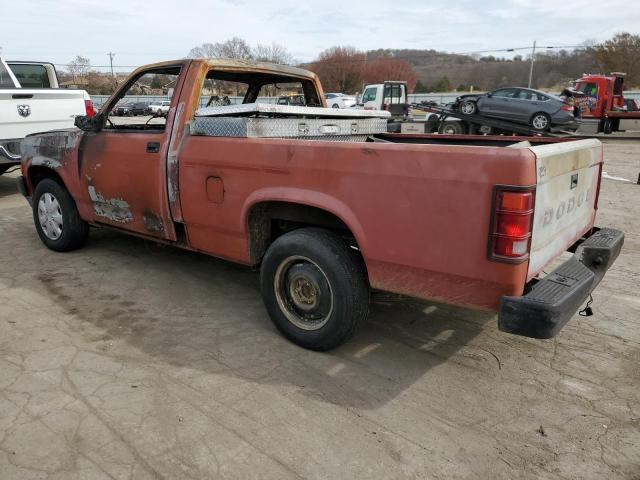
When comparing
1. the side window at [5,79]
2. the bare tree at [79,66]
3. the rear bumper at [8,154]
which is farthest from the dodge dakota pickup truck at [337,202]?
the bare tree at [79,66]

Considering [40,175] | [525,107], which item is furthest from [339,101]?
[40,175]

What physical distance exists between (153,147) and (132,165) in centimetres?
33

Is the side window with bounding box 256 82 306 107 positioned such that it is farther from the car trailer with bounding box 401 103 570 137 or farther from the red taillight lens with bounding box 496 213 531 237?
the car trailer with bounding box 401 103 570 137

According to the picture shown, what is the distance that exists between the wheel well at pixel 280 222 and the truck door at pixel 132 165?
84 centimetres

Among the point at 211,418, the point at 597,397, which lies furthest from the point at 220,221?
the point at 597,397

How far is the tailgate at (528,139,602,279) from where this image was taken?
254 centimetres

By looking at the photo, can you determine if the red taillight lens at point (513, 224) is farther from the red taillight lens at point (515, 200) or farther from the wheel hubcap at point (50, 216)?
the wheel hubcap at point (50, 216)

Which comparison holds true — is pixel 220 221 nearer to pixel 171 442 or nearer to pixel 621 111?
pixel 171 442

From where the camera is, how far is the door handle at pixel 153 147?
154 inches

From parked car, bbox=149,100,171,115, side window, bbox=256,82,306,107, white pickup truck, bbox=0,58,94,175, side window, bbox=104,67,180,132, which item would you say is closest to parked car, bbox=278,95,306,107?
side window, bbox=256,82,306,107

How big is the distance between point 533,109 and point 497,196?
17010 mm

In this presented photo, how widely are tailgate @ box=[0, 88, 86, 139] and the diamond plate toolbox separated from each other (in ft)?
17.8

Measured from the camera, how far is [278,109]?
369cm

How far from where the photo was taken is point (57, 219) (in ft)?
17.3
